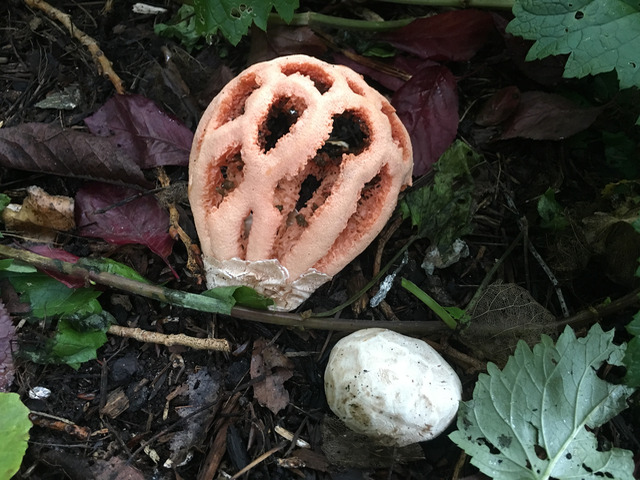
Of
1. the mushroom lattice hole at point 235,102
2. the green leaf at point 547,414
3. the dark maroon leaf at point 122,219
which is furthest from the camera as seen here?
the dark maroon leaf at point 122,219

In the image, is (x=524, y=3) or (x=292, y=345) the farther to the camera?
(x=292, y=345)

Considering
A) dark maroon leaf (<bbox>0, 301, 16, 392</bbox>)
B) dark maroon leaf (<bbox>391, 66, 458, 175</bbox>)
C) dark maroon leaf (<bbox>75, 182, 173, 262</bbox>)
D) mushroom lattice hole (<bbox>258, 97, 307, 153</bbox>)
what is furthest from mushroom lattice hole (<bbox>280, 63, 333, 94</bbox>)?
dark maroon leaf (<bbox>0, 301, 16, 392</bbox>)

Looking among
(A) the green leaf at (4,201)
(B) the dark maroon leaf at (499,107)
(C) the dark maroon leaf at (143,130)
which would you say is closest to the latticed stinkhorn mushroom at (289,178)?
(C) the dark maroon leaf at (143,130)

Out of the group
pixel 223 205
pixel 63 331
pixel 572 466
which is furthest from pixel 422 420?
pixel 63 331

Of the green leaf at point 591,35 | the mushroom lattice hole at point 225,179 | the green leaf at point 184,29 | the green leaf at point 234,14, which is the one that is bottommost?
the mushroom lattice hole at point 225,179

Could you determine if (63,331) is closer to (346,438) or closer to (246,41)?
(346,438)

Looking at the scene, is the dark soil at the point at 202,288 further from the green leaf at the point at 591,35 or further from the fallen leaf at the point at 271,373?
the green leaf at the point at 591,35

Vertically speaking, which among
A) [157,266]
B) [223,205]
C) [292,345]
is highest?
[223,205]
